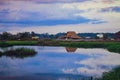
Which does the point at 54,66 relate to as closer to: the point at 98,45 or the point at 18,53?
the point at 18,53

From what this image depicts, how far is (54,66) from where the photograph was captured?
386 inches

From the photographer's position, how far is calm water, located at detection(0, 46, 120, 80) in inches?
311

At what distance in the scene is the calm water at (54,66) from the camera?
7.90m

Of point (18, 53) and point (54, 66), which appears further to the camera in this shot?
point (18, 53)

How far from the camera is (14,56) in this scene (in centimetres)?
1138

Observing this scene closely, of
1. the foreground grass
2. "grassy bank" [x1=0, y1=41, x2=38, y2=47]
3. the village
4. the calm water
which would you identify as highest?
the village

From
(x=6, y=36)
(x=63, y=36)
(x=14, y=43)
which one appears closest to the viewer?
(x=6, y=36)

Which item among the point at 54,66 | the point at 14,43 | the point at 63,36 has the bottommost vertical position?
the point at 54,66

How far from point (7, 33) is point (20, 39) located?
115 centimetres

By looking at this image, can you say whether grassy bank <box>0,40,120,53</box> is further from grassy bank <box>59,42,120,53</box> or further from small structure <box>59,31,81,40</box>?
small structure <box>59,31,81,40</box>

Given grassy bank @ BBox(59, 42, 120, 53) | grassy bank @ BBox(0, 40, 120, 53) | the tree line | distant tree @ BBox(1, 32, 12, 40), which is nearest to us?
distant tree @ BBox(1, 32, 12, 40)

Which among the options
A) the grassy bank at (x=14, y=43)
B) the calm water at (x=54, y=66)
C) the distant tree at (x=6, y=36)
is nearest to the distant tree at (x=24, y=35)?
the distant tree at (x=6, y=36)

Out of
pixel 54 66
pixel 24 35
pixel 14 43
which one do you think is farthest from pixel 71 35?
pixel 54 66

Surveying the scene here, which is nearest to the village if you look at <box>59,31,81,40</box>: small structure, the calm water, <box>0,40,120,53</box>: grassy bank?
<box>59,31,81,40</box>: small structure
